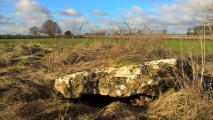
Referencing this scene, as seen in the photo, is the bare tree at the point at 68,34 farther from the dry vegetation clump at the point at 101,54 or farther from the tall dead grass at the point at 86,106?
the tall dead grass at the point at 86,106

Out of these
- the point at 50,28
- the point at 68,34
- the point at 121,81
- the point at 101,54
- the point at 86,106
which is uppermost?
the point at 50,28

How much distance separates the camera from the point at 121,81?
17.3ft

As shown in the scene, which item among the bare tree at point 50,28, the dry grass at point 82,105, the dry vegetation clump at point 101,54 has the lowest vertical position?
the dry grass at point 82,105

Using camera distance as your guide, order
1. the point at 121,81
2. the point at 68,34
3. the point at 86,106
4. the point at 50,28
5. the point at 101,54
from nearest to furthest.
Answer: the point at 86,106 → the point at 121,81 → the point at 50,28 → the point at 101,54 → the point at 68,34

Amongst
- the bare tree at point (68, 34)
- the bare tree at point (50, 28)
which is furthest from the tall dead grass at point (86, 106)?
the bare tree at point (68, 34)

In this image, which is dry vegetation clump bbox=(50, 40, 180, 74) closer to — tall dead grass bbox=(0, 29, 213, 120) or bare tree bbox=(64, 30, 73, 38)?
bare tree bbox=(64, 30, 73, 38)

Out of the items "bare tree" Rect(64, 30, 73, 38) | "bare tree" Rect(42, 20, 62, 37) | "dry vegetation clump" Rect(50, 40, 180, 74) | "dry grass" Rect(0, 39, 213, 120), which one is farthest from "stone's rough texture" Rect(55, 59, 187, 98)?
"bare tree" Rect(64, 30, 73, 38)

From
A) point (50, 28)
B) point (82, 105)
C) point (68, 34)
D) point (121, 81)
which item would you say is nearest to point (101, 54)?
point (50, 28)

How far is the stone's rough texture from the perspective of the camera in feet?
16.6

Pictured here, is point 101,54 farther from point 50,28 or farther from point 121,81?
point 121,81

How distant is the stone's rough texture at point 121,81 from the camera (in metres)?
5.07

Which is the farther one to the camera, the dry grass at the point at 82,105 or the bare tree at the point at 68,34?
the bare tree at the point at 68,34

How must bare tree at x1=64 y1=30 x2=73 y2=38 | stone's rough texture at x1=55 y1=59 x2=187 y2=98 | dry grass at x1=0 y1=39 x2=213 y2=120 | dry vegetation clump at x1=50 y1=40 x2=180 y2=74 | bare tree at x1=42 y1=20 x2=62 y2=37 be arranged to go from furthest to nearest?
1. bare tree at x1=64 y1=30 x2=73 y2=38
2. bare tree at x1=42 y1=20 x2=62 y2=37
3. dry vegetation clump at x1=50 y1=40 x2=180 y2=74
4. stone's rough texture at x1=55 y1=59 x2=187 y2=98
5. dry grass at x1=0 y1=39 x2=213 y2=120

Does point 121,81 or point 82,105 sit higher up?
point 121,81
